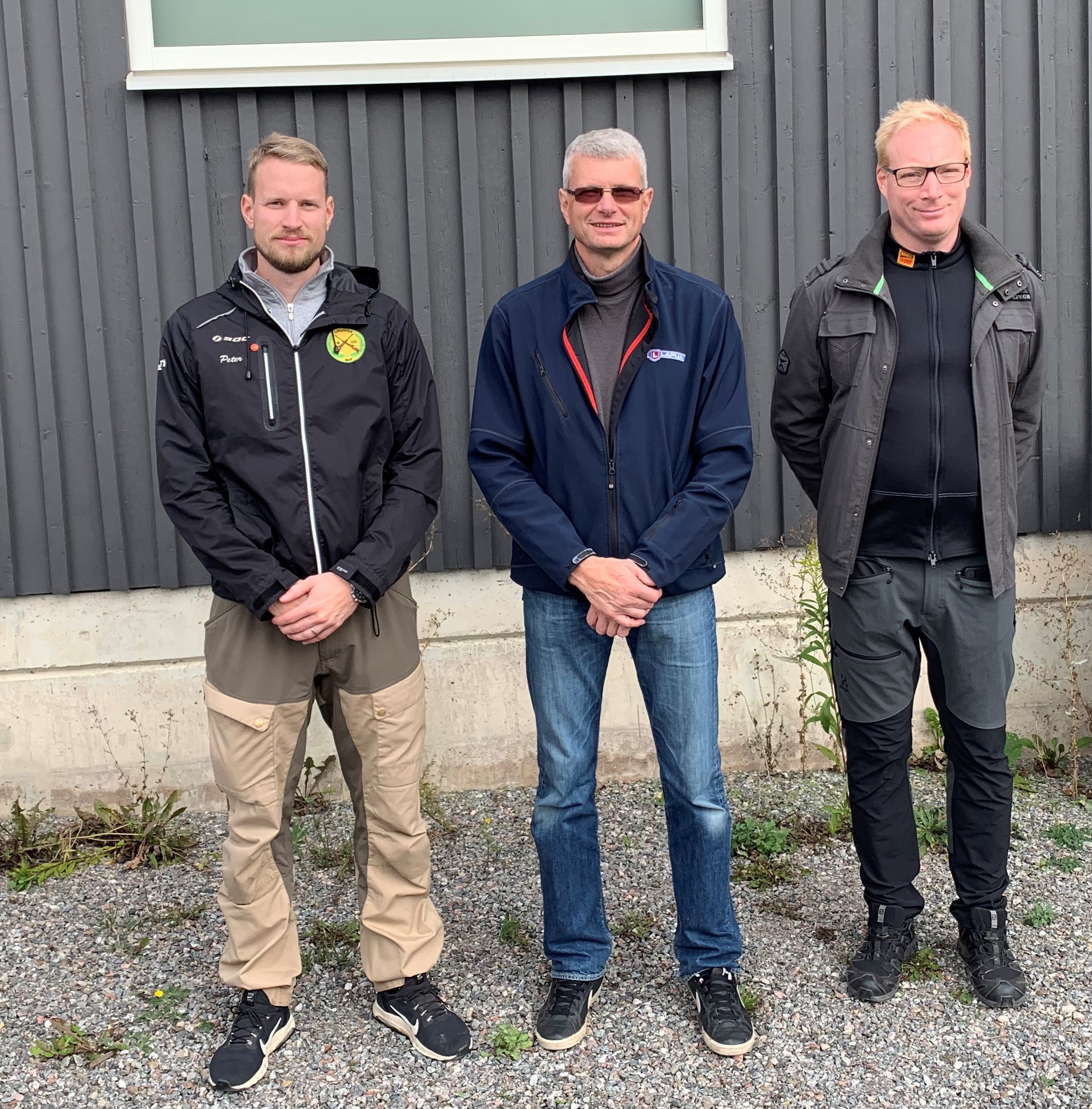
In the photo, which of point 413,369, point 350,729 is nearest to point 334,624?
point 350,729

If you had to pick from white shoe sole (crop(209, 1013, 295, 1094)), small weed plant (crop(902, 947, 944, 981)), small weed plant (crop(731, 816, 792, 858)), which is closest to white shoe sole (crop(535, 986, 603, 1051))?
white shoe sole (crop(209, 1013, 295, 1094))

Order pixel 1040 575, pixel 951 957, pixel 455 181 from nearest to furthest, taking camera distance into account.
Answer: pixel 951 957 → pixel 455 181 → pixel 1040 575

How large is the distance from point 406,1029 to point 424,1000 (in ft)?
0.31

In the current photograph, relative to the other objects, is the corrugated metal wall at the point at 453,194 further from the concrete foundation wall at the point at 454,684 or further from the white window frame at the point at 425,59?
the concrete foundation wall at the point at 454,684

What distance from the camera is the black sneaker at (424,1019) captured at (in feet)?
10.6

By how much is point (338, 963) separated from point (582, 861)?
0.94 m

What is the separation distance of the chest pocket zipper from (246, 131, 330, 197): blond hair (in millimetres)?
448

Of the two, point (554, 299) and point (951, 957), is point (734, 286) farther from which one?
point (951, 957)

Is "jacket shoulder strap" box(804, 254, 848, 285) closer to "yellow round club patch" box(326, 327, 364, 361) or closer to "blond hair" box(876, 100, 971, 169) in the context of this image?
"blond hair" box(876, 100, 971, 169)

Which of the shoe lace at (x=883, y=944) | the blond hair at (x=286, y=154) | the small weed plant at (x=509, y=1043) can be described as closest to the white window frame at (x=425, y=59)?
the blond hair at (x=286, y=154)

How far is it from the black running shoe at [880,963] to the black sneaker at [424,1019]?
1.14 meters

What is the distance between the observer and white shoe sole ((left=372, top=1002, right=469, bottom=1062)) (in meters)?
3.23

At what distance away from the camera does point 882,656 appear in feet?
11.2

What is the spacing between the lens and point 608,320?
10.6ft
